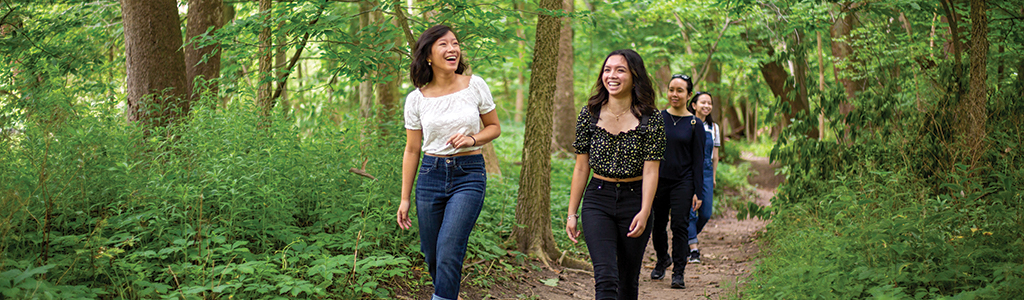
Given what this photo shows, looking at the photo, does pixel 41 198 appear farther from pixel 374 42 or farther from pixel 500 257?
pixel 500 257

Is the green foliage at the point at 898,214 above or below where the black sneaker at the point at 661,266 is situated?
above

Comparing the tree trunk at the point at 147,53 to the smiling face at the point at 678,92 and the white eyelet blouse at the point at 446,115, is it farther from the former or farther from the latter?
the smiling face at the point at 678,92

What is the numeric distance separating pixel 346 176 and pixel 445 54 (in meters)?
2.34

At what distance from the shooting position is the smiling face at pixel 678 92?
557 cm

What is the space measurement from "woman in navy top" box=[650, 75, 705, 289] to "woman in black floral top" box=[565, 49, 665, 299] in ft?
6.70

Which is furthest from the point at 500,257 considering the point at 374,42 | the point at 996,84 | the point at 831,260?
the point at 996,84

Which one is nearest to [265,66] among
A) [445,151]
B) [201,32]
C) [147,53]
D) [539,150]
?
[147,53]

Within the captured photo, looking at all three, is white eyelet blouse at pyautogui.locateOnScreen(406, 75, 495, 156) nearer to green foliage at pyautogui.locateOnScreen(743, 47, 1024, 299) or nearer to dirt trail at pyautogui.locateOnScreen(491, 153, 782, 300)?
dirt trail at pyautogui.locateOnScreen(491, 153, 782, 300)

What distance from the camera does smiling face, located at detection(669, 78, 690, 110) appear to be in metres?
5.57

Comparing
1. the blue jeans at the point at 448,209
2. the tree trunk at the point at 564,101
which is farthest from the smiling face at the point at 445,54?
the tree trunk at the point at 564,101

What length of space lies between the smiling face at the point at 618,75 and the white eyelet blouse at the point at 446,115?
0.76m

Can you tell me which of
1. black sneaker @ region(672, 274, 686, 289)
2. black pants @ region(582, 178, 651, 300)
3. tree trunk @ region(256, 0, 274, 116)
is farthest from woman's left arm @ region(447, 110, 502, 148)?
tree trunk @ region(256, 0, 274, 116)

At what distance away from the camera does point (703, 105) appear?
6781mm

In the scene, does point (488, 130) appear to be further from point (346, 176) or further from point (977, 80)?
point (977, 80)
